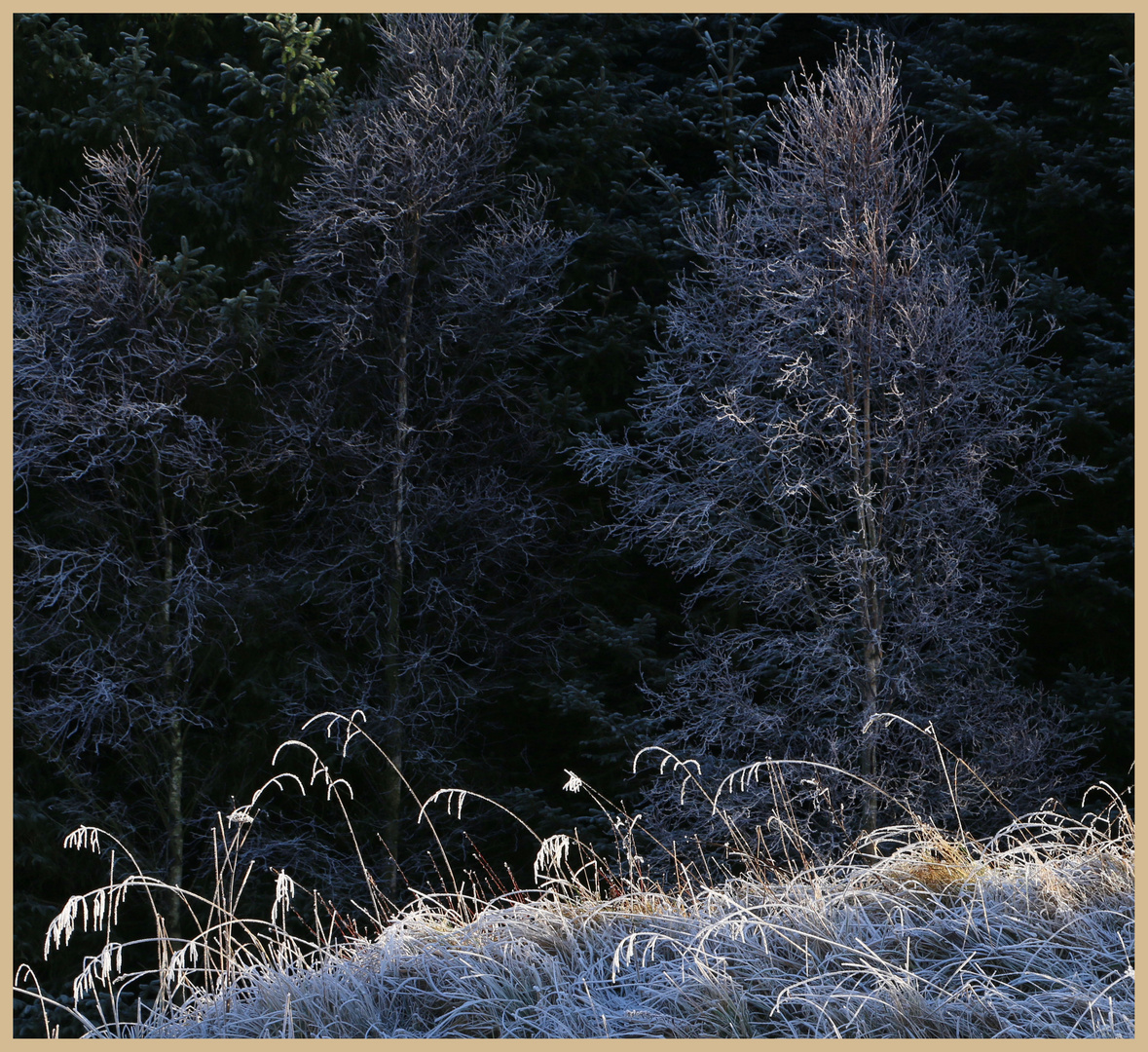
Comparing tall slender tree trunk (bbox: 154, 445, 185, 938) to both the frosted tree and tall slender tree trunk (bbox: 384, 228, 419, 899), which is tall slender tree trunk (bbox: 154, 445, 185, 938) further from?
the frosted tree

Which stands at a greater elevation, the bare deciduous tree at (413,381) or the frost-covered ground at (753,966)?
the bare deciduous tree at (413,381)

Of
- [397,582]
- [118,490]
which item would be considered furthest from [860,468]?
[118,490]

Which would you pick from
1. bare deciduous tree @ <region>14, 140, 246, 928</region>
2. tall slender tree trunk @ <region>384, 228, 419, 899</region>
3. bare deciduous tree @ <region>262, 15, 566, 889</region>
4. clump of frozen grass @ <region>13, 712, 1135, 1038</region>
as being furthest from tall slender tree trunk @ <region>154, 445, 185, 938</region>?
clump of frozen grass @ <region>13, 712, 1135, 1038</region>

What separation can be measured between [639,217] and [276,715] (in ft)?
23.1

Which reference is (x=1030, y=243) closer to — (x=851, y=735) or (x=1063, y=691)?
(x=1063, y=691)

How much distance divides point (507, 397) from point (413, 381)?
41.7 inches

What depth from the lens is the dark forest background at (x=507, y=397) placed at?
1035cm

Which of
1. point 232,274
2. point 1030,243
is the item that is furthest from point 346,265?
point 1030,243

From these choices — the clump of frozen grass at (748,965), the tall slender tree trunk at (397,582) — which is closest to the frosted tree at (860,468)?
the tall slender tree trunk at (397,582)

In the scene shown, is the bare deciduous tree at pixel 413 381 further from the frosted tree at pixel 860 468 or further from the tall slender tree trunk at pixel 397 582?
the frosted tree at pixel 860 468

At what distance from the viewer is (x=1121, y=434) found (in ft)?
33.5

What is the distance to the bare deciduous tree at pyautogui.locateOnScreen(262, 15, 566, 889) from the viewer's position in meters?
10.4

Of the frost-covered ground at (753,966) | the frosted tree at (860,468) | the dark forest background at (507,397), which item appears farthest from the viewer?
the dark forest background at (507,397)

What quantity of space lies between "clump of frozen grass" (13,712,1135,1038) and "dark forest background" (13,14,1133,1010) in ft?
21.4
